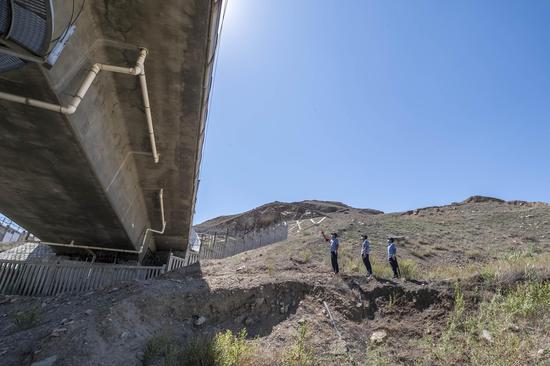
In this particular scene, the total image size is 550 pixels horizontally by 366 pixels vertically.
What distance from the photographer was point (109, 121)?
7.70m

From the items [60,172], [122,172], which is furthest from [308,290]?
Answer: [60,172]

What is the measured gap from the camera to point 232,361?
577cm

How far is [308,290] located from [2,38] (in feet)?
27.8

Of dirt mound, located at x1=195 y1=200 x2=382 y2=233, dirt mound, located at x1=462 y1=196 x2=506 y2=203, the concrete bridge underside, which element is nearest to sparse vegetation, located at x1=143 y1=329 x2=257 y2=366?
the concrete bridge underside

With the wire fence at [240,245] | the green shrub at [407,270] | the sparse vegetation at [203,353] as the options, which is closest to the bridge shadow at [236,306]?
the sparse vegetation at [203,353]

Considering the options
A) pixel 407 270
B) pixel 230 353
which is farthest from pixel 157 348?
pixel 407 270

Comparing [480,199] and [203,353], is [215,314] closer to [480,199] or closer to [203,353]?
[203,353]

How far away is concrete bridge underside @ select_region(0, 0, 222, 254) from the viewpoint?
17.5 ft

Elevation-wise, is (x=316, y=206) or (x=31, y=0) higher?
(x=316, y=206)

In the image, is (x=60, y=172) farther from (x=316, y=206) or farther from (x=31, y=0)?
(x=316, y=206)

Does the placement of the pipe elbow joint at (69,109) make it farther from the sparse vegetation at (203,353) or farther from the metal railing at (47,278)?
the metal railing at (47,278)

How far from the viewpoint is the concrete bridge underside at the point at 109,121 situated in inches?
210

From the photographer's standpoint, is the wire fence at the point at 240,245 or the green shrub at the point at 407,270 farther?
the wire fence at the point at 240,245

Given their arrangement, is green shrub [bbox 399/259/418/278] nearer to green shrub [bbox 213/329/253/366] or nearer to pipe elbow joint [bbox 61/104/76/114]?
green shrub [bbox 213/329/253/366]
